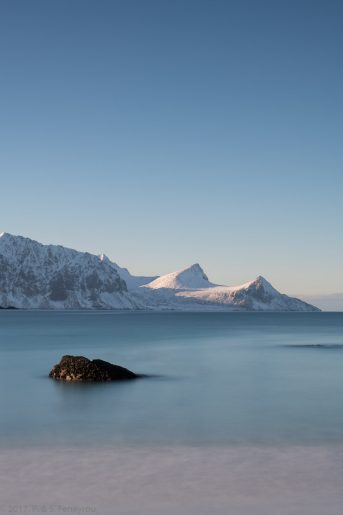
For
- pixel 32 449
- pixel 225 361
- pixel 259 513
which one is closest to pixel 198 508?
pixel 259 513

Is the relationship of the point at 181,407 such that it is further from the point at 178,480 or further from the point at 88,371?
the point at 178,480

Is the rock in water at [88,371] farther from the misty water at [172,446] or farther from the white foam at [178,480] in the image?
the white foam at [178,480]

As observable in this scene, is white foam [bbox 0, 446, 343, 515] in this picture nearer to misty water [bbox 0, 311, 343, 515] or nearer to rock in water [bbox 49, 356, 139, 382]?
misty water [bbox 0, 311, 343, 515]

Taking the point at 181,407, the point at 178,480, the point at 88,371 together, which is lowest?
the point at 181,407

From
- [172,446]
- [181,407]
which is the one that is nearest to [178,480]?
[172,446]

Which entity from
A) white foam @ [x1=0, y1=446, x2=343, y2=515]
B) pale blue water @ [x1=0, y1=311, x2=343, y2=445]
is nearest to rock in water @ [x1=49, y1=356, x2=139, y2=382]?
pale blue water @ [x1=0, y1=311, x2=343, y2=445]

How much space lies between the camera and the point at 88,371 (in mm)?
29219

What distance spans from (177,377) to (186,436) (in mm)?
17165

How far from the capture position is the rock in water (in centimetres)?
2903

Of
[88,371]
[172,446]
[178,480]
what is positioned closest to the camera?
[178,480]

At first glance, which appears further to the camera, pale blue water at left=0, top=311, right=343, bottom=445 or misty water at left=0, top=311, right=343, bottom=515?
pale blue water at left=0, top=311, right=343, bottom=445

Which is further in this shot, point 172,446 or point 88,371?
point 88,371

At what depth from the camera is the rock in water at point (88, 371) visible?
95.2 feet

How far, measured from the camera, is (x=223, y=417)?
21.4 m
